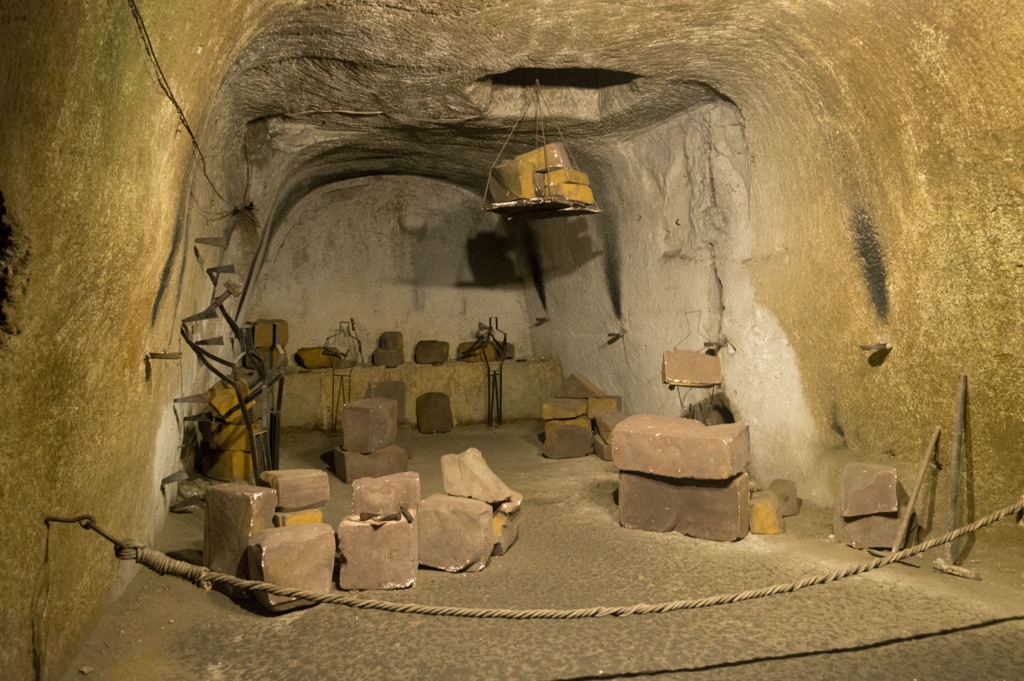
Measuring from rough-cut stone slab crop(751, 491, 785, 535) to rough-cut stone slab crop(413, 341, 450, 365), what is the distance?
5078 mm

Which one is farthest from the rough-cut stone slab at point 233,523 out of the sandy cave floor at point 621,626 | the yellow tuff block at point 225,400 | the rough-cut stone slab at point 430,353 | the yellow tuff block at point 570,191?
the rough-cut stone slab at point 430,353

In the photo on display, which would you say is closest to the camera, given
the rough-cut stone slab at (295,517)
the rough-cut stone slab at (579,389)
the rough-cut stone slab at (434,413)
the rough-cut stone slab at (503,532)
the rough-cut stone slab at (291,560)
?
the rough-cut stone slab at (291,560)

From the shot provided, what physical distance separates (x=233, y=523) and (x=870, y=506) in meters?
3.50

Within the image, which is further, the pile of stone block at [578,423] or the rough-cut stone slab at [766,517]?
the pile of stone block at [578,423]

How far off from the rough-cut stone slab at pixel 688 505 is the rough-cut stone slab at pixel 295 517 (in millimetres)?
1996

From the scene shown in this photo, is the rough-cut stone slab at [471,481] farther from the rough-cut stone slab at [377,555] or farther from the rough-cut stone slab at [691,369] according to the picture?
the rough-cut stone slab at [691,369]

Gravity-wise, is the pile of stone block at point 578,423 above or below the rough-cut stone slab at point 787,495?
above

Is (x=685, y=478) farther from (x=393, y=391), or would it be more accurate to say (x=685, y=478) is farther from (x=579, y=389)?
(x=393, y=391)

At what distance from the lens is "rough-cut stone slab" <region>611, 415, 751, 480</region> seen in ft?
15.7

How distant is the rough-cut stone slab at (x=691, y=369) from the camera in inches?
237

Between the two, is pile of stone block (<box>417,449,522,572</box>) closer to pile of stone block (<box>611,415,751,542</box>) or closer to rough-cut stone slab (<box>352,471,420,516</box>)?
rough-cut stone slab (<box>352,471,420,516</box>)

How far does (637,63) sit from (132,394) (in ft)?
12.3

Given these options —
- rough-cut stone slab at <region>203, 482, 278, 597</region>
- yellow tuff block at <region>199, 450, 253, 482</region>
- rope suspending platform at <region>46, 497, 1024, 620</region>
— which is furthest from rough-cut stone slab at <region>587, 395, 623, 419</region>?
rope suspending platform at <region>46, 497, 1024, 620</region>

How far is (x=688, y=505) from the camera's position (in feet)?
16.6
